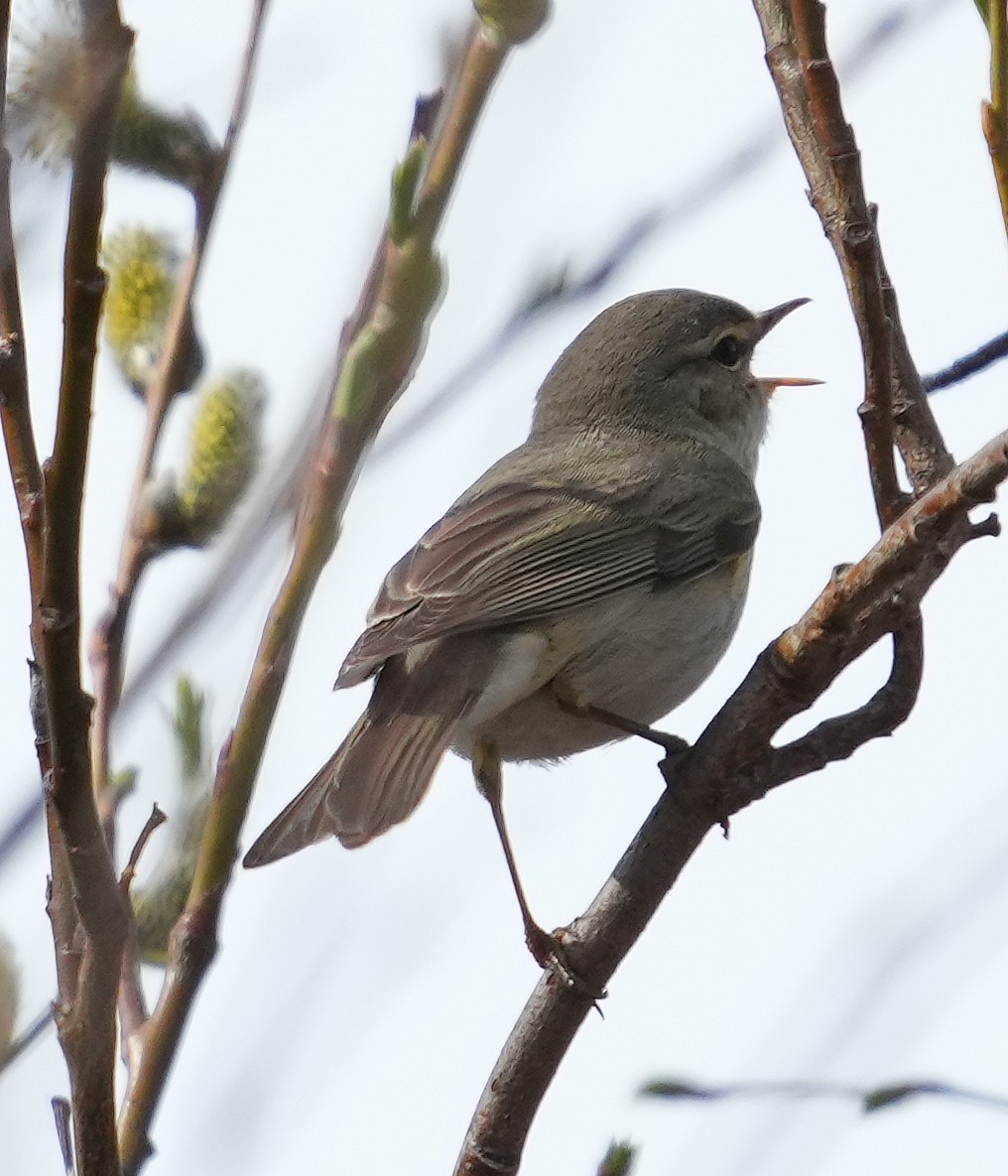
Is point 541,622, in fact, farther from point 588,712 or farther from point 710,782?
point 710,782

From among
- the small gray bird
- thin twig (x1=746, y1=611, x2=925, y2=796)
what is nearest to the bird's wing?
the small gray bird

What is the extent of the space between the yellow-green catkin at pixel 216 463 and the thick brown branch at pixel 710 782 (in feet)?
3.09

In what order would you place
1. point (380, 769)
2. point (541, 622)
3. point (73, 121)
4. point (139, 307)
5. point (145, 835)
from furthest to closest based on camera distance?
1. point (541, 622)
2. point (380, 769)
3. point (139, 307)
4. point (145, 835)
5. point (73, 121)

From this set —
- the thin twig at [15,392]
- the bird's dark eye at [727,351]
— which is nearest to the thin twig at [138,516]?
the thin twig at [15,392]

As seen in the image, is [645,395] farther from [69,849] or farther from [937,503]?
[69,849]

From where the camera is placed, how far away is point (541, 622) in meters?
4.42

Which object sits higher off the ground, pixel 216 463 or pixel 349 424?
pixel 216 463

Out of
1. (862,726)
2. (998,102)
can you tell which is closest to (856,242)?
(998,102)

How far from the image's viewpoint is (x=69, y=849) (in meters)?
1.88

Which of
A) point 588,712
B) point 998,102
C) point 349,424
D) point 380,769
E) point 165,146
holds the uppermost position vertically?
point 588,712

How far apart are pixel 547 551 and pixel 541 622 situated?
0.96 ft

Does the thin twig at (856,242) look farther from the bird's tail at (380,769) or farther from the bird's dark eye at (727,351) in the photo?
the bird's dark eye at (727,351)

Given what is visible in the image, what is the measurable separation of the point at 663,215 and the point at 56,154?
941 mm

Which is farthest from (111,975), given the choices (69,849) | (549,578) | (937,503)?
(549,578)
